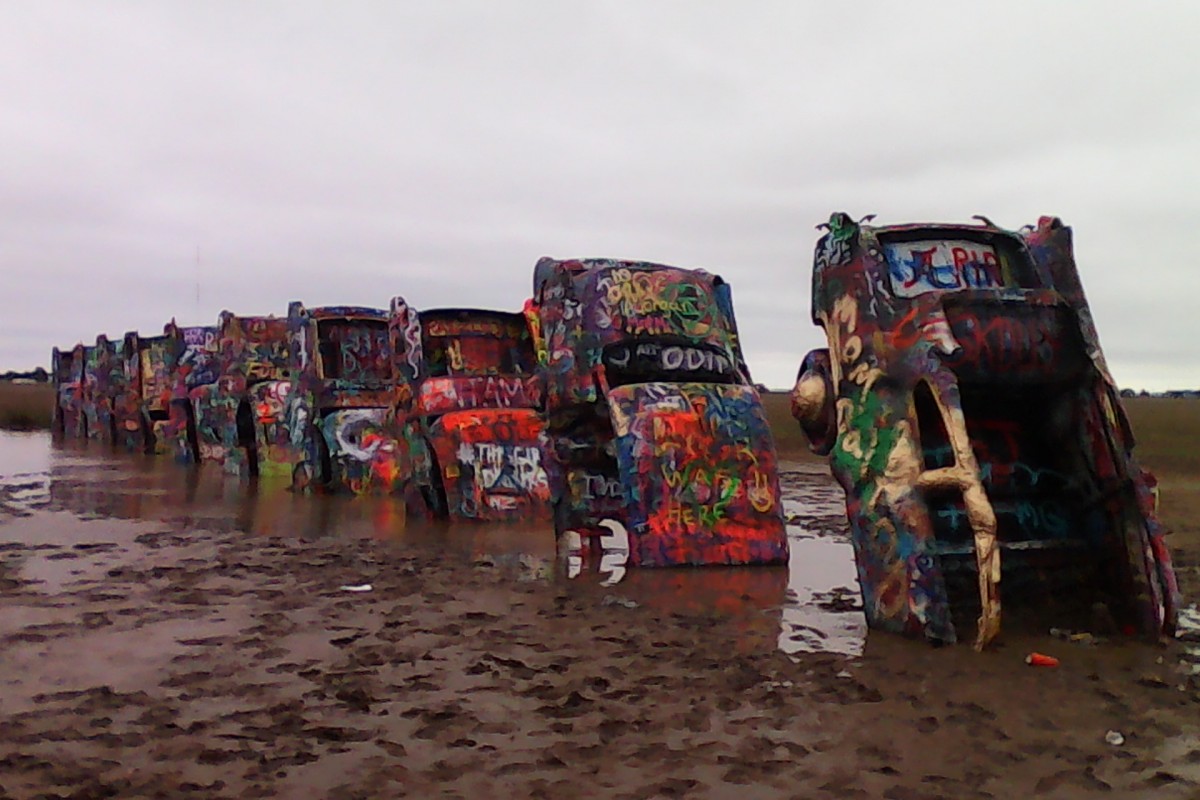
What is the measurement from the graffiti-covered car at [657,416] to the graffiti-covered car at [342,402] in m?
5.08

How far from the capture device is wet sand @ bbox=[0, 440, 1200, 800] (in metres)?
3.72

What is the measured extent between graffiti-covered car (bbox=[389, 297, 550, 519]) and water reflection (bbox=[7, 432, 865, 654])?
0.41 m

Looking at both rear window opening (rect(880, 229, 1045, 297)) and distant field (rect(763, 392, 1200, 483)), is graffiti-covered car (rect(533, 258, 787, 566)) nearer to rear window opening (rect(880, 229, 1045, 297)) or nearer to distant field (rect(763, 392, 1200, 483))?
rear window opening (rect(880, 229, 1045, 297))

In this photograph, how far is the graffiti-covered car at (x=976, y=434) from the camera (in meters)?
5.53

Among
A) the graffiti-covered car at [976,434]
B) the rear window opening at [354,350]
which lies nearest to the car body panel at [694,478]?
the graffiti-covered car at [976,434]

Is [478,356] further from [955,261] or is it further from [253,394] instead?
[955,261]

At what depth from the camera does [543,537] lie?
9.99 meters

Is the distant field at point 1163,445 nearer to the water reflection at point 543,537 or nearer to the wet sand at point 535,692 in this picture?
the water reflection at point 543,537

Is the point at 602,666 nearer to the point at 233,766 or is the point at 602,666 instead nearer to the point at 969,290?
the point at 233,766

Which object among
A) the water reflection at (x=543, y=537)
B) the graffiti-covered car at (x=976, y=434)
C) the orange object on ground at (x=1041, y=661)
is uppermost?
the graffiti-covered car at (x=976, y=434)

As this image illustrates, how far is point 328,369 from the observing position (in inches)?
596

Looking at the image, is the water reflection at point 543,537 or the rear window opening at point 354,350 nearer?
the water reflection at point 543,537

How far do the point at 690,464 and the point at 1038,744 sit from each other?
430 cm

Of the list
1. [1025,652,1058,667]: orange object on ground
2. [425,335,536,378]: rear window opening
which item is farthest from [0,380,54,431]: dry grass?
[1025,652,1058,667]: orange object on ground
